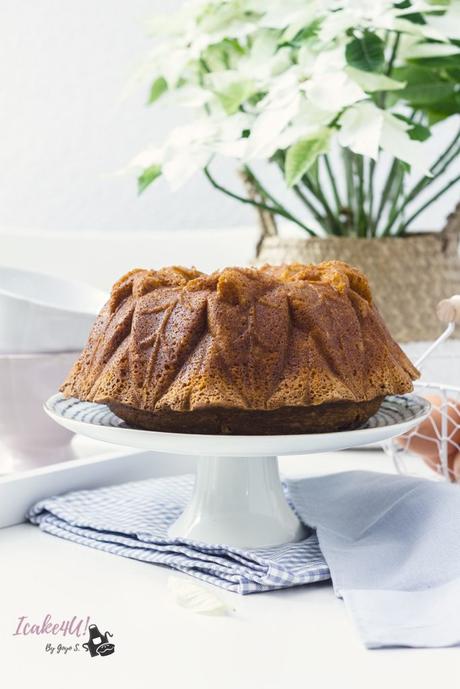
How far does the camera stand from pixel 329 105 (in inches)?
38.6

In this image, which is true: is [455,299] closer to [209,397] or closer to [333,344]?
[333,344]

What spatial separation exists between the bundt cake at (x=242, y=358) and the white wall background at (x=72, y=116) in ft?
4.27

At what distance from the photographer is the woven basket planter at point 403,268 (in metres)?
1.26

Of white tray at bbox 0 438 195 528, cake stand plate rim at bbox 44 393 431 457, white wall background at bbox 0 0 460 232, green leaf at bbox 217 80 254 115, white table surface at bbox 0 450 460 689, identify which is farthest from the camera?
white wall background at bbox 0 0 460 232

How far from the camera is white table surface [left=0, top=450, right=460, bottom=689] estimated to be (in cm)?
56

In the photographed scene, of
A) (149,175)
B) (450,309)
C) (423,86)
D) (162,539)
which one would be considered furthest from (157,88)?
Result: (162,539)

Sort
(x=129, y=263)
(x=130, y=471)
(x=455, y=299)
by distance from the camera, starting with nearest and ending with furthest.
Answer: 1. (x=455, y=299)
2. (x=130, y=471)
3. (x=129, y=263)

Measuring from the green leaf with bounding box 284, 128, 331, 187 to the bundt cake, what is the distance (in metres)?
0.27

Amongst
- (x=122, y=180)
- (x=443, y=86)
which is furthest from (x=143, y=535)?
(x=122, y=180)

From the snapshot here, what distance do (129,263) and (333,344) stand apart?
3.83 feet

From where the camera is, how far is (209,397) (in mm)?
714

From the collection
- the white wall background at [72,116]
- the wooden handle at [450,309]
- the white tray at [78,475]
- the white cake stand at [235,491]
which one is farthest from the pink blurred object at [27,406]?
the white wall background at [72,116]

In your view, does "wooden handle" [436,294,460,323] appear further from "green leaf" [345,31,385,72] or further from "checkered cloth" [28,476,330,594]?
"green leaf" [345,31,385,72]

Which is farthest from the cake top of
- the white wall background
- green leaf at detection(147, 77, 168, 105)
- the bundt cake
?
the white wall background
